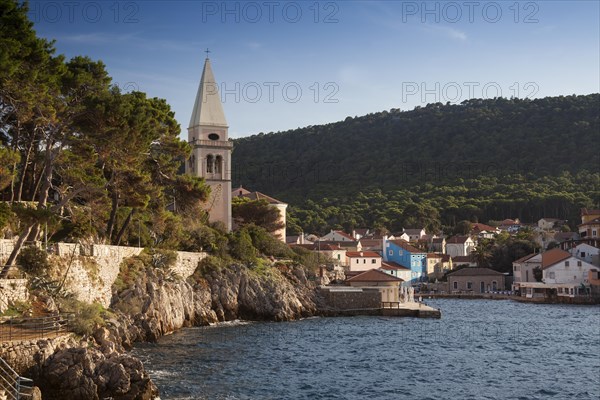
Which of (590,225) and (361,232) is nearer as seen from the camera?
(590,225)

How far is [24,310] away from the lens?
27.1 metres

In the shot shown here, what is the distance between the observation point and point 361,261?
94.4 m

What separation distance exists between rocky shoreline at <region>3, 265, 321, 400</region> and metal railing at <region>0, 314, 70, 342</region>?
567mm

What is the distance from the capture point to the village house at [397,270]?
95.2 meters

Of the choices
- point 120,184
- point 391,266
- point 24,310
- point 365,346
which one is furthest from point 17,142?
point 391,266

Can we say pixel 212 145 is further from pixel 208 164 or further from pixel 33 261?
pixel 33 261

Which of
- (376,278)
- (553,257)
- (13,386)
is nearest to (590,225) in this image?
(553,257)

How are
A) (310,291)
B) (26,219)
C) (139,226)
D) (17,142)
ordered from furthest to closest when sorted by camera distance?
(310,291)
(139,226)
(17,142)
(26,219)

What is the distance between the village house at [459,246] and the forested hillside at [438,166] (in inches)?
426

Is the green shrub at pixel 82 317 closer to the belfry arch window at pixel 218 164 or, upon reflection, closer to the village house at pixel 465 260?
the belfry arch window at pixel 218 164

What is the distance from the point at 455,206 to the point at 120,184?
341 feet

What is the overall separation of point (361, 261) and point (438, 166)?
7042 cm

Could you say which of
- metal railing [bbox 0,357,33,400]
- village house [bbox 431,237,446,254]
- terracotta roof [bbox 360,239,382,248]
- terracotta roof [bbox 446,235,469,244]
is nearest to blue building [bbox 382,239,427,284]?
terracotta roof [bbox 360,239,382,248]

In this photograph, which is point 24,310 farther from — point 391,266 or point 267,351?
point 391,266
